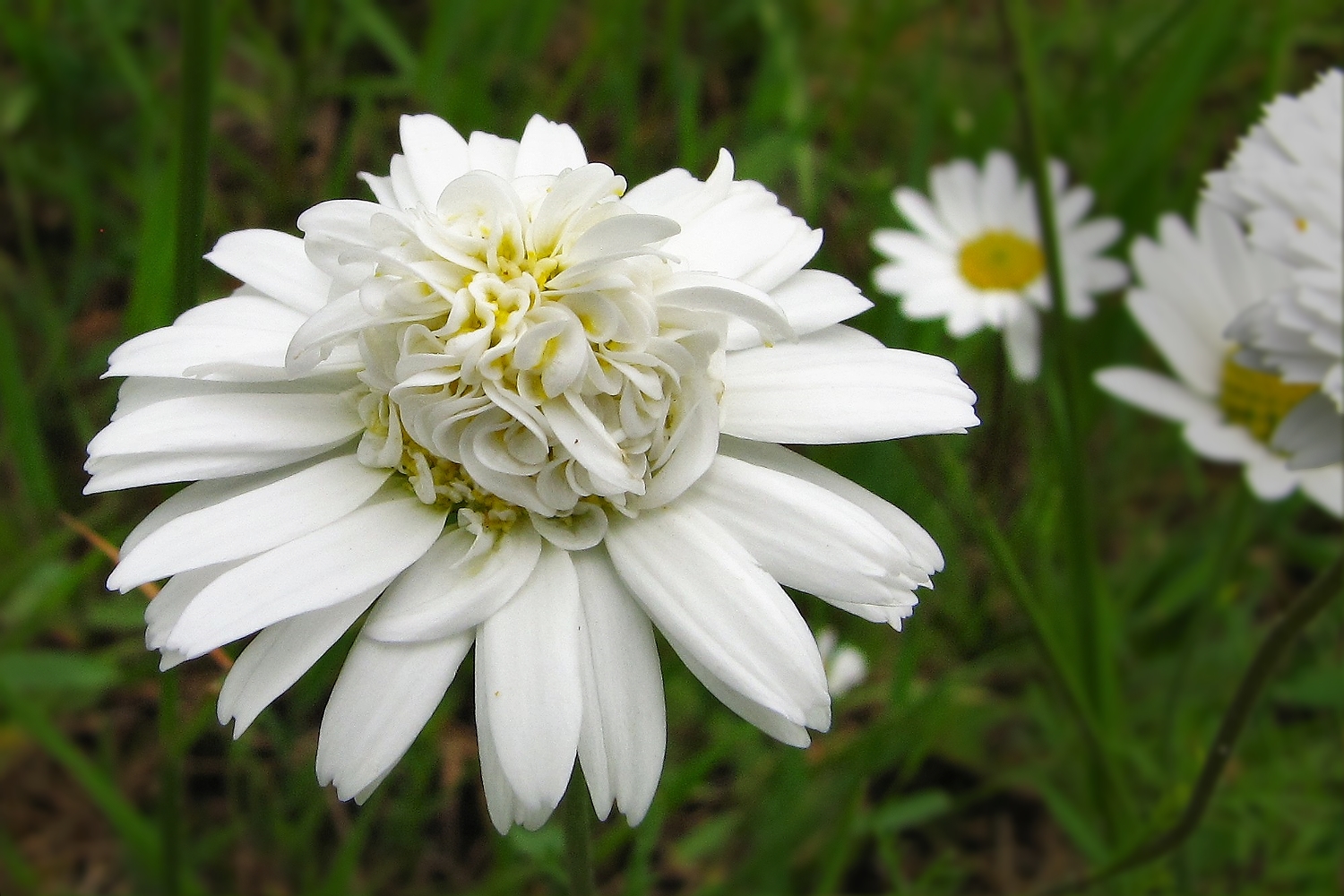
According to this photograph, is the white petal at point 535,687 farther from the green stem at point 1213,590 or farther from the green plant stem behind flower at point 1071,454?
the green stem at point 1213,590

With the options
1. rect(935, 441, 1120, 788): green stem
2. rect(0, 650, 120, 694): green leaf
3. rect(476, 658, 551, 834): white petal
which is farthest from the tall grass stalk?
rect(935, 441, 1120, 788): green stem

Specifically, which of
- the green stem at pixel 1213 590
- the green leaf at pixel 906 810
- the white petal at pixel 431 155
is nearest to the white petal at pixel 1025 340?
the green stem at pixel 1213 590

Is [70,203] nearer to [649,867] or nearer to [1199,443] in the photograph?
[649,867]

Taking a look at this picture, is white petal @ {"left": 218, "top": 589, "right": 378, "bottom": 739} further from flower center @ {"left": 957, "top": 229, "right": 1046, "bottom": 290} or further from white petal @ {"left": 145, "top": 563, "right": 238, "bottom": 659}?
flower center @ {"left": 957, "top": 229, "right": 1046, "bottom": 290}

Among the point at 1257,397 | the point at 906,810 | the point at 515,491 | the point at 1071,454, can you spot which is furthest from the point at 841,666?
the point at 515,491

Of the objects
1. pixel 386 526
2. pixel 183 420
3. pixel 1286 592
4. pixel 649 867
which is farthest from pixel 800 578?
pixel 1286 592

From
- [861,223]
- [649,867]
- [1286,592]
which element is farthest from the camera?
[1286,592]

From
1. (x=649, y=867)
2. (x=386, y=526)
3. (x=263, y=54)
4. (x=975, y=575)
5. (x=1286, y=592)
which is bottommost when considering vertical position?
(x=649, y=867)
